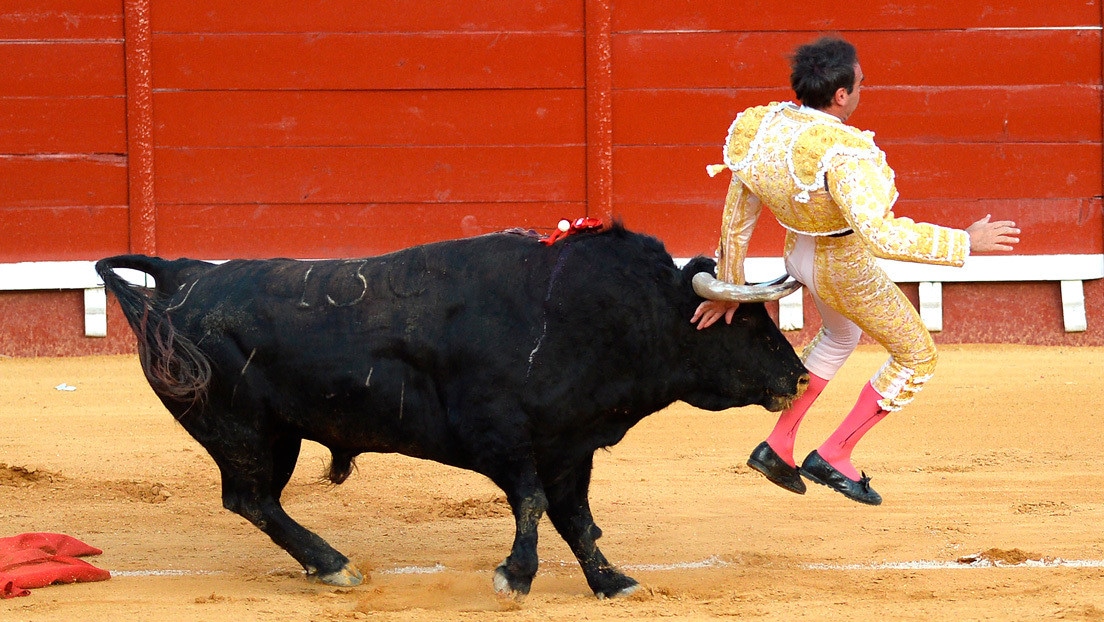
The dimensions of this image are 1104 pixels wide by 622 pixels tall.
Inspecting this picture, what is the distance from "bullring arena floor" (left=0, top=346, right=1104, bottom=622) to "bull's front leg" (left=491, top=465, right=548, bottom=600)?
0.08 meters

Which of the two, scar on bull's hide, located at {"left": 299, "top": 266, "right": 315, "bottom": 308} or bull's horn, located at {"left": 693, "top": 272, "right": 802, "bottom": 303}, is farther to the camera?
scar on bull's hide, located at {"left": 299, "top": 266, "right": 315, "bottom": 308}

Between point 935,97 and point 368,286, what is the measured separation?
526cm

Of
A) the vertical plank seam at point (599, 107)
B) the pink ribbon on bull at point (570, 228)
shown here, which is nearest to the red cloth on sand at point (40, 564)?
the pink ribbon on bull at point (570, 228)

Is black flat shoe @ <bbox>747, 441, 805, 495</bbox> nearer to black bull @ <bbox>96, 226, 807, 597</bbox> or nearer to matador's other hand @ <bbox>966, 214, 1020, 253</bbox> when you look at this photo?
black bull @ <bbox>96, 226, 807, 597</bbox>

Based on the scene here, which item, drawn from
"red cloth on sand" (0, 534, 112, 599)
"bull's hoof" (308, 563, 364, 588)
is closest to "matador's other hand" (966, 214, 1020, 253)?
"bull's hoof" (308, 563, 364, 588)

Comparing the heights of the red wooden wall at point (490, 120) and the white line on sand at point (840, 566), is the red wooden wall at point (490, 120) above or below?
above

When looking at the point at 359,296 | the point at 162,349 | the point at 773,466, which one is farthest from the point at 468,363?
the point at 773,466

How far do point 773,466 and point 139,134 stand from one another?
5157 millimetres

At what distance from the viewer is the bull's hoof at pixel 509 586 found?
3.64 meters

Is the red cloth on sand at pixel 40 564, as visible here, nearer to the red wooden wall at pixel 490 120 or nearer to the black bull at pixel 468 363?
the black bull at pixel 468 363

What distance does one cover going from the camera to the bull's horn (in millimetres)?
3612

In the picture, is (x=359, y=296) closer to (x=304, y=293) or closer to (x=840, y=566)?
(x=304, y=293)

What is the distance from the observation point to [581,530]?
382 centimetres

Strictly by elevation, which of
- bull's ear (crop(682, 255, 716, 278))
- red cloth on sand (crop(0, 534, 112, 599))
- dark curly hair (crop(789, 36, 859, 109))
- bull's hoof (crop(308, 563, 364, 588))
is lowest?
bull's hoof (crop(308, 563, 364, 588))
